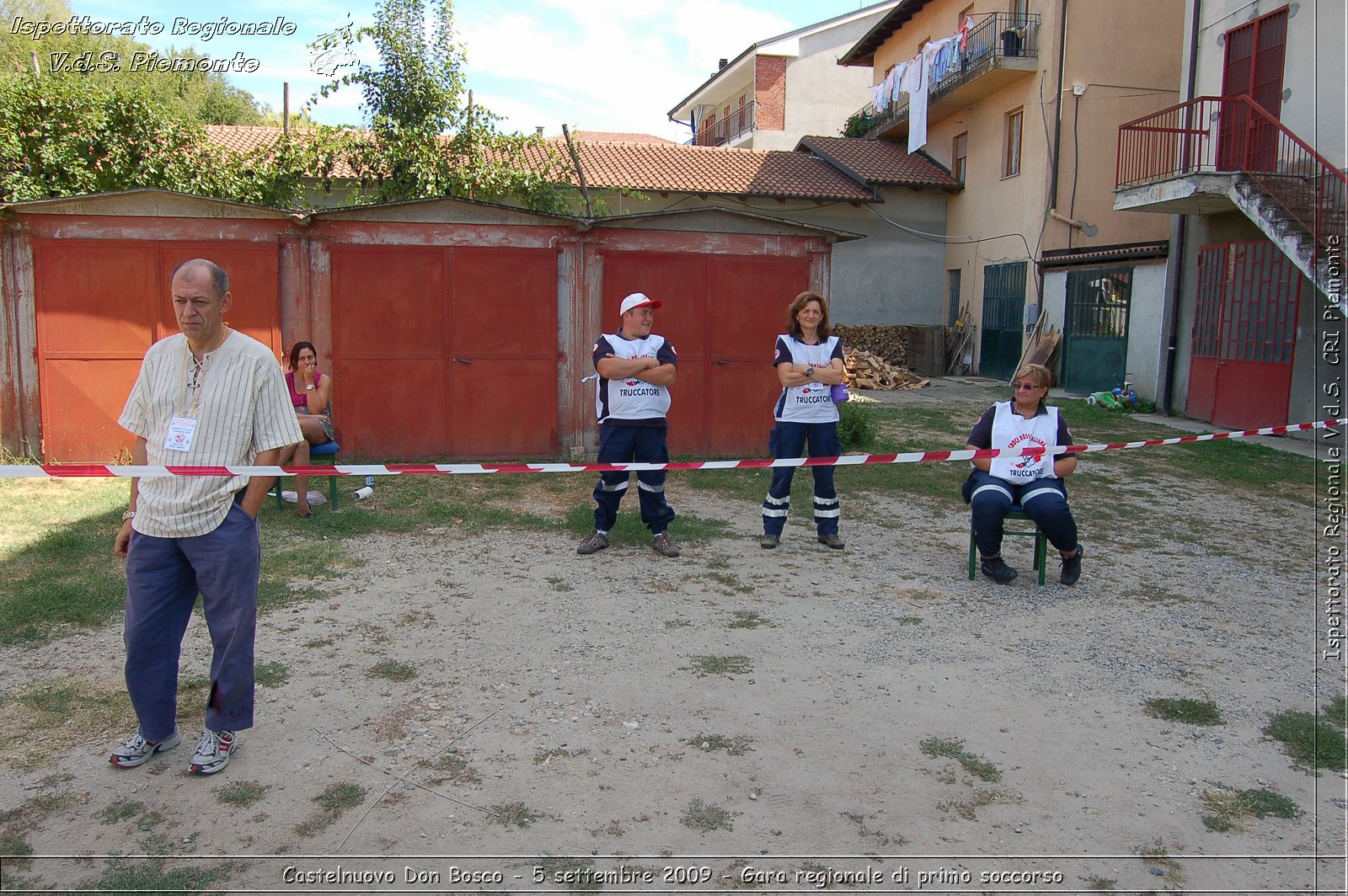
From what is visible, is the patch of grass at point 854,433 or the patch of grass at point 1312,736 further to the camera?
the patch of grass at point 854,433

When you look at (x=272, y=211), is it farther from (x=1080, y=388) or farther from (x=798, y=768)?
(x=1080, y=388)

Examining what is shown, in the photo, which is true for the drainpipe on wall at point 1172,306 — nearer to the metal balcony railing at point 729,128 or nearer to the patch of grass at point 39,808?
the patch of grass at point 39,808

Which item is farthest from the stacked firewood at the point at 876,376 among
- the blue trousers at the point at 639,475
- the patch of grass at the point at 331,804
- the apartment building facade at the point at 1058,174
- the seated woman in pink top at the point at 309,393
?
the patch of grass at the point at 331,804

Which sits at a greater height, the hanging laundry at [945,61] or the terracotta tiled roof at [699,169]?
the hanging laundry at [945,61]

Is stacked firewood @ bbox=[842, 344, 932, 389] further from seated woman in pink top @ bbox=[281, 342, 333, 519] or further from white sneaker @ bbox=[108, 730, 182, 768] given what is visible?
white sneaker @ bbox=[108, 730, 182, 768]

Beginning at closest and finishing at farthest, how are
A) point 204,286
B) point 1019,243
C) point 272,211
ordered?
point 204,286 → point 272,211 → point 1019,243

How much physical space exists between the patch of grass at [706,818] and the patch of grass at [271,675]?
83.1 inches

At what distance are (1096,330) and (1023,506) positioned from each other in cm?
1452

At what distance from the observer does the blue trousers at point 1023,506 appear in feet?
18.8

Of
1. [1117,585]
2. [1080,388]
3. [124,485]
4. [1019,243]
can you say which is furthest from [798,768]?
[1019,243]

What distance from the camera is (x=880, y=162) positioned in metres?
26.5

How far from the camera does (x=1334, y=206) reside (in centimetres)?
1162

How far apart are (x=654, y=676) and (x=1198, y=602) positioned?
3.51m

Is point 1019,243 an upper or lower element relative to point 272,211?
upper
